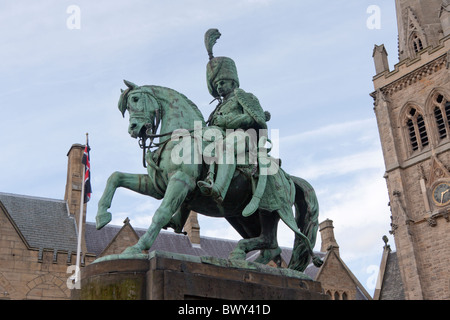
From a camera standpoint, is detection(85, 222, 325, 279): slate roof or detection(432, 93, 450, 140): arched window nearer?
detection(85, 222, 325, 279): slate roof

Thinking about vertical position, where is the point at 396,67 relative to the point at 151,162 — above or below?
above

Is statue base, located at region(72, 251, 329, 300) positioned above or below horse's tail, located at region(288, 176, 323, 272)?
below

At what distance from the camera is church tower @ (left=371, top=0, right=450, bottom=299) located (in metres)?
43.0

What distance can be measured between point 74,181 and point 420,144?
28028 millimetres

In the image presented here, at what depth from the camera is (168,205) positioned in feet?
23.0

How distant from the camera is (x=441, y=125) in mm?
46062

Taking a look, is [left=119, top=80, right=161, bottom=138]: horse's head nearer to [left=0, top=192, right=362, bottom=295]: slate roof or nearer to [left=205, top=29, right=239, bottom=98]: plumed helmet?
[left=205, top=29, right=239, bottom=98]: plumed helmet

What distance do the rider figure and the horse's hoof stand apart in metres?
1.20

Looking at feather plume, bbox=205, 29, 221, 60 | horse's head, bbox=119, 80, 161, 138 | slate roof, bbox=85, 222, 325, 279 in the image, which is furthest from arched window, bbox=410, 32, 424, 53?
horse's head, bbox=119, 80, 161, 138

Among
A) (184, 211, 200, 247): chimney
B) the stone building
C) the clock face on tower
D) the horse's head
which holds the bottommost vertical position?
the horse's head

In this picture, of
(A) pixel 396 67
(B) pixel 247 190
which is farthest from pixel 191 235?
(B) pixel 247 190

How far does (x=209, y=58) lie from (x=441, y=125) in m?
40.7

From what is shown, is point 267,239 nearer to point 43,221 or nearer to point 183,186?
point 183,186
